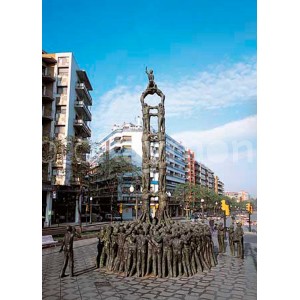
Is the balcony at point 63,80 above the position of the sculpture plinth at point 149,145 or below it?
above

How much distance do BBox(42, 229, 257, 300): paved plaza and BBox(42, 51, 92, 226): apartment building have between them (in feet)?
18.5

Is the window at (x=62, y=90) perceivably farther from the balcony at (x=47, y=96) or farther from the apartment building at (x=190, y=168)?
the apartment building at (x=190, y=168)

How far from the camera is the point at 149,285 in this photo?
5.71 m

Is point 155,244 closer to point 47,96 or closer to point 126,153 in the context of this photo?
point 47,96

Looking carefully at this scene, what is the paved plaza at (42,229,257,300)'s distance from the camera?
16.8ft

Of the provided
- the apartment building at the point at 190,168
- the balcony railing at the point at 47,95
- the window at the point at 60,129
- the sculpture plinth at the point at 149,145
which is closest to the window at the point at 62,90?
the balcony railing at the point at 47,95

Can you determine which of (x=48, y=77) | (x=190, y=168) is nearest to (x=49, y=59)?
(x=48, y=77)

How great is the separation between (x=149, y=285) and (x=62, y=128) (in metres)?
12.5

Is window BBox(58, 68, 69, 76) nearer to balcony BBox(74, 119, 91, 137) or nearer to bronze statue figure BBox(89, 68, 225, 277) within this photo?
balcony BBox(74, 119, 91, 137)

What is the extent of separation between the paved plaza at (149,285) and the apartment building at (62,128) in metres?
5.65

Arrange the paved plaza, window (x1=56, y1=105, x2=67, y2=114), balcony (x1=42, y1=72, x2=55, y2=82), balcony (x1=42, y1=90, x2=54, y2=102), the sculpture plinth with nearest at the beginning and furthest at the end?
the paved plaza, the sculpture plinth, balcony (x1=42, y1=72, x2=55, y2=82), balcony (x1=42, y1=90, x2=54, y2=102), window (x1=56, y1=105, x2=67, y2=114)

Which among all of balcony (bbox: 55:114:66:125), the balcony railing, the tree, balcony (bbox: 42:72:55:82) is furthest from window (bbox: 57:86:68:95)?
the tree

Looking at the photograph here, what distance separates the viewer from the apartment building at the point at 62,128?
12.7m

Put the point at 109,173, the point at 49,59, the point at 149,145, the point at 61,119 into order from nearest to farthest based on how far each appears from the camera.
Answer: the point at 149,145 < the point at 49,59 < the point at 61,119 < the point at 109,173
